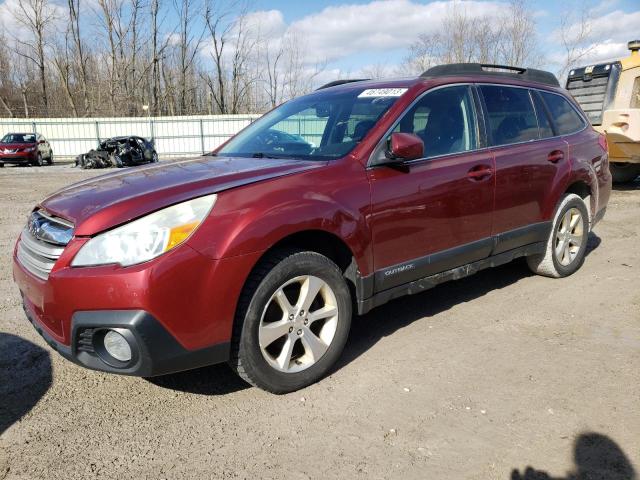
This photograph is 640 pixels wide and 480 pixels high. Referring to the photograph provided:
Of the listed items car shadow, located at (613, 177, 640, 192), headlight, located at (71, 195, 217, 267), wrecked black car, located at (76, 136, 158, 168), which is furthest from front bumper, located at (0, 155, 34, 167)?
headlight, located at (71, 195, 217, 267)

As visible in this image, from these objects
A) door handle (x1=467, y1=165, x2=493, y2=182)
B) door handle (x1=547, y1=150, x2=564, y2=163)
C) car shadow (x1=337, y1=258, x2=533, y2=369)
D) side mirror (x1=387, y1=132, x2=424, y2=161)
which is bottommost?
car shadow (x1=337, y1=258, x2=533, y2=369)

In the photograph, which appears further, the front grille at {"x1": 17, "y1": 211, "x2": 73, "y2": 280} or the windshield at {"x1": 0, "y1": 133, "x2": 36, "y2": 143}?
the windshield at {"x1": 0, "y1": 133, "x2": 36, "y2": 143}

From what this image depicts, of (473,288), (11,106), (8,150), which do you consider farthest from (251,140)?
(11,106)

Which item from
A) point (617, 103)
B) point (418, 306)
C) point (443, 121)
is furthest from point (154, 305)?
point (617, 103)

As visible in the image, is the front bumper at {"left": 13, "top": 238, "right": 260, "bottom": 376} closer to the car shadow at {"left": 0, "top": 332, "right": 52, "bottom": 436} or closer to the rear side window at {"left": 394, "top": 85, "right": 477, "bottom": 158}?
the car shadow at {"left": 0, "top": 332, "right": 52, "bottom": 436}

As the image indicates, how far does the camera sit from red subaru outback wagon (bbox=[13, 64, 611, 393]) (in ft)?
8.09

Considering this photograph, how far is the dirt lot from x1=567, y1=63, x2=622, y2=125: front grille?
28.2 ft

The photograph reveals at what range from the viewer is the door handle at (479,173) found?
12.2 feet

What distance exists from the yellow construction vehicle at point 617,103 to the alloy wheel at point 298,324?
27.6 feet

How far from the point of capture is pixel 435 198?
3.49 m

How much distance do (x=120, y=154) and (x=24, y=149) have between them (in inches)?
190

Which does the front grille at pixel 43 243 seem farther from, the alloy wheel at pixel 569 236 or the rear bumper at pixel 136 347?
the alloy wheel at pixel 569 236

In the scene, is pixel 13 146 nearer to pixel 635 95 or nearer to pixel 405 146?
pixel 635 95

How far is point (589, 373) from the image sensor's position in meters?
3.17
